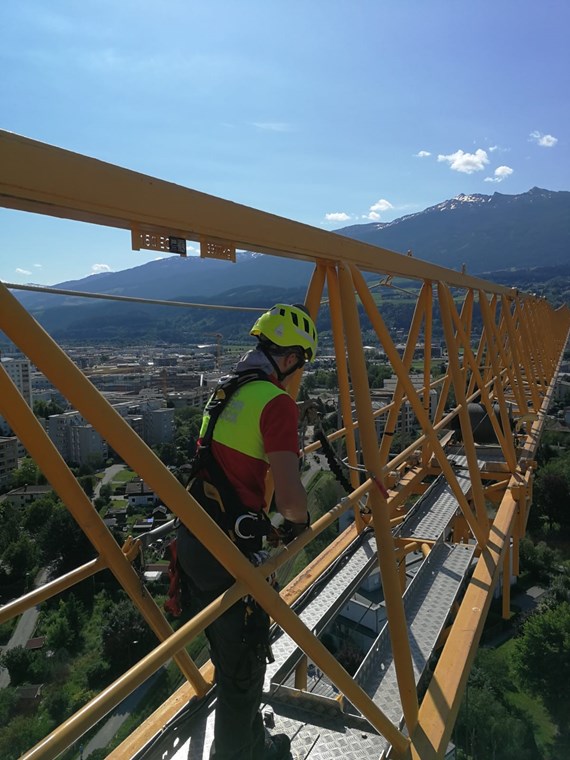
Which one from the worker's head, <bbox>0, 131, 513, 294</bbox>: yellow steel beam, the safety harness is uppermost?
<bbox>0, 131, 513, 294</bbox>: yellow steel beam

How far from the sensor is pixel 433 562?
5141 mm

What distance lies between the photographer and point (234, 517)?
7.64 feet

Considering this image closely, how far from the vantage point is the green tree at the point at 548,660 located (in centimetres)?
2095

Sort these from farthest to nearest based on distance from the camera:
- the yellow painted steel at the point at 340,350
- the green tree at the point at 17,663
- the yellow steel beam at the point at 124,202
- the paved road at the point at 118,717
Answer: the paved road at the point at 118,717 < the green tree at the point at 17,663 < the yellow painted steel at the point at 340,350 < the yellow steel beam at the point at 124,202

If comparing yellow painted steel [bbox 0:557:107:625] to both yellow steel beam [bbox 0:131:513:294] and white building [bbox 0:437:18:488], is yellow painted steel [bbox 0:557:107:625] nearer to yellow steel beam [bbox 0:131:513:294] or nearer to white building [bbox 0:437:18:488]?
yellow steel beam [bbox 0:131:513:294]

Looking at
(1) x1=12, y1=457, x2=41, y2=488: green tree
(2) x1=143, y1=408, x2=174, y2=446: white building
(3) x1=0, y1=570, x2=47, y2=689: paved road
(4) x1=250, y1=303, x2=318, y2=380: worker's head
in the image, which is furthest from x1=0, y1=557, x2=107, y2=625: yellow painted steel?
(3) x1=0, y1=570, x2=47, y2=689: paved road

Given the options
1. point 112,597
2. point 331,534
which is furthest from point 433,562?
point 331,534

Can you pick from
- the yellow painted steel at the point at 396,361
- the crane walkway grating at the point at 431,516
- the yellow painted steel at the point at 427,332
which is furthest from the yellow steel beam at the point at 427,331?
the crane walkway grating at the point at 431,516

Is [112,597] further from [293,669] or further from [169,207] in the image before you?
[169,207]

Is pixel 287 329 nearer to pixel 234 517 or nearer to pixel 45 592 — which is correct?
pixel 234 517

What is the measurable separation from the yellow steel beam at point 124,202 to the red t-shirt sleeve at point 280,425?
0.71 metres

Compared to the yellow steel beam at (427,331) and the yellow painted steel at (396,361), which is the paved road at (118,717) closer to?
the yellow steel beam at (427,331)

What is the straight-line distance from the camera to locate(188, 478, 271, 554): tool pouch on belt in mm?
2256

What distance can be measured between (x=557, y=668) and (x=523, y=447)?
16775 mm
